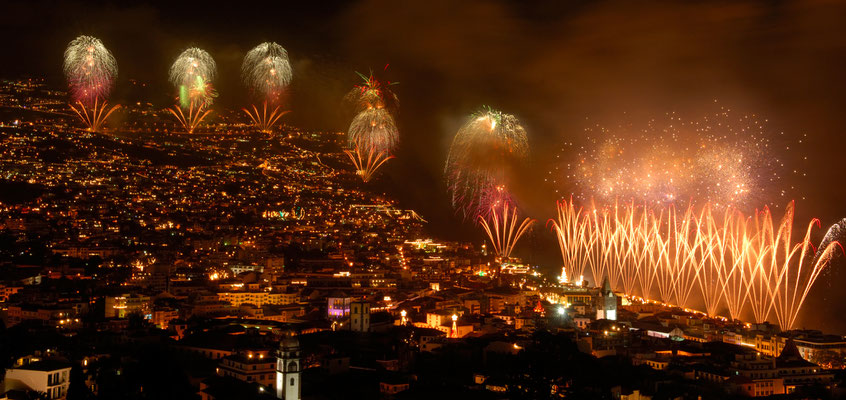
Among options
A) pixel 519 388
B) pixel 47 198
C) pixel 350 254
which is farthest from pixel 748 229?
pixel 47 198

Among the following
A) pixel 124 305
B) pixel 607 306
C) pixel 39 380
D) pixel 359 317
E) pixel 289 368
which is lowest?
pixel 39 380

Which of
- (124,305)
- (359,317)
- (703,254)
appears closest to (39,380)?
(124,305)

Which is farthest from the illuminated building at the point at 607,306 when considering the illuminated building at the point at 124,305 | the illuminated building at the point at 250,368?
the illuminated building at the point at 124,305

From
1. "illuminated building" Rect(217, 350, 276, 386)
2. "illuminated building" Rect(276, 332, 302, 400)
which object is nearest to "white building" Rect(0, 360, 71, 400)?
"illuminated building" Rect(217, 350, 276, 386)

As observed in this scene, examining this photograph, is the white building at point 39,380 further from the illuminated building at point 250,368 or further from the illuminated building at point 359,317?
the illuminated building at point 359,317

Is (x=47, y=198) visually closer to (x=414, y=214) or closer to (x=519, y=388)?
(x=414, y=214)

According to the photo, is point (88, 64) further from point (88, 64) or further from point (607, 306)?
point (607, 306)

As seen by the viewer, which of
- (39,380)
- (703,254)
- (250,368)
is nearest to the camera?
(39,380)

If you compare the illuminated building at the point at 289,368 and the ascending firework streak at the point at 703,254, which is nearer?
the illuminated building at the point at 289,368

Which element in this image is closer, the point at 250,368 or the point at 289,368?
the point at 289,368
